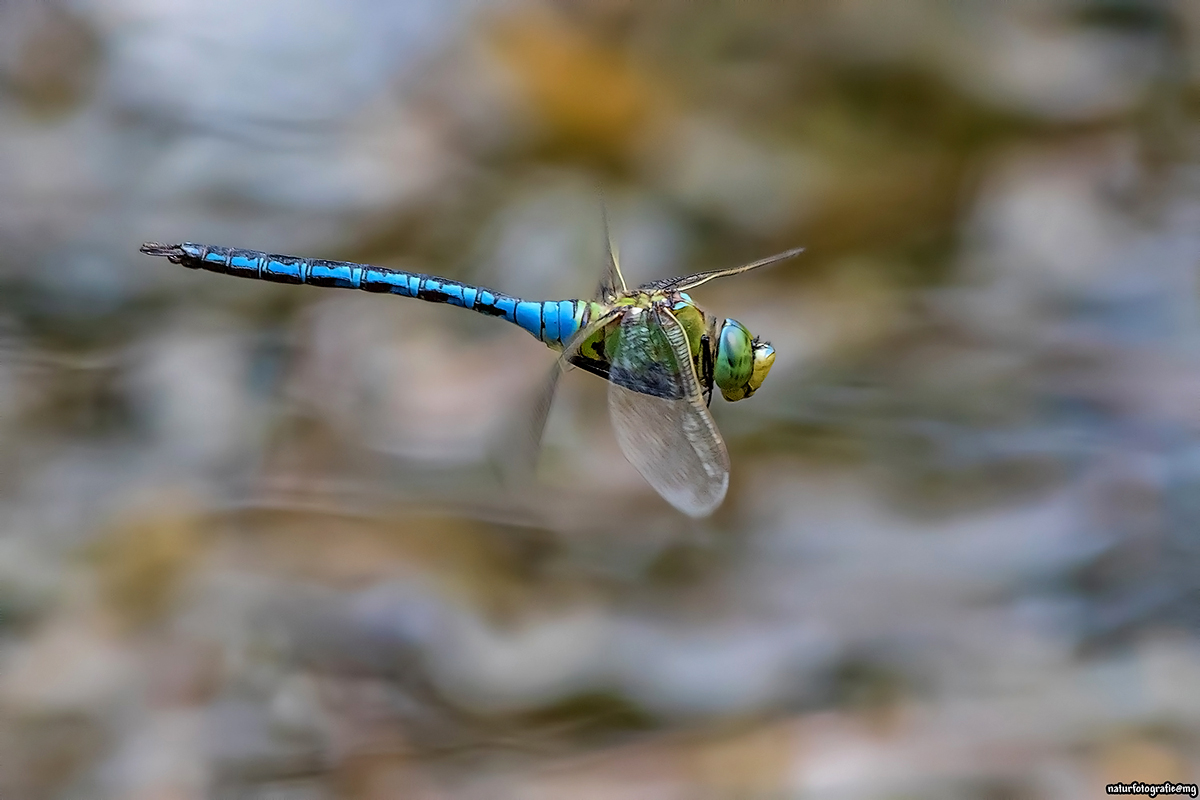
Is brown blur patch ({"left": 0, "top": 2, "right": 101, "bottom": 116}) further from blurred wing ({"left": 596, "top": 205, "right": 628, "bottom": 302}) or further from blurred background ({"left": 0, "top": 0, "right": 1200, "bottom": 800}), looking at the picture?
blurred wing ({"left": 596, "top": 205, "right": 628, "bottom": 302})

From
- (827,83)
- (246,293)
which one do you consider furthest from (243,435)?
(827,83)

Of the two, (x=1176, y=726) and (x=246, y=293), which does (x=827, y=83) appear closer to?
(x=246, y=293)

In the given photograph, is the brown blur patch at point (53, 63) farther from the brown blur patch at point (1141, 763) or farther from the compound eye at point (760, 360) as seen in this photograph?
the brown blur patch at point (1141, 763)

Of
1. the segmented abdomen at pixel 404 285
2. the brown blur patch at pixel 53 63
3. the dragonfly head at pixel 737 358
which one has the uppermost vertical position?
the brown blur patch at pixel 53 63

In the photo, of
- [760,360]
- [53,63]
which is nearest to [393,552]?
[760,360]

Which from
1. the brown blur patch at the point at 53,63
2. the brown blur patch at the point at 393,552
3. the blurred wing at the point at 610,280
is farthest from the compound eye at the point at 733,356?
the brown blur patch at the point at 53,63

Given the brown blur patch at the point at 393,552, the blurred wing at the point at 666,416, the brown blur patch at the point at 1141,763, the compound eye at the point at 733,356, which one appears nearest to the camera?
the blurred wing at the point at 666,416

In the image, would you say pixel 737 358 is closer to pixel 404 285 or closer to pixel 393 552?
pixel 404 285

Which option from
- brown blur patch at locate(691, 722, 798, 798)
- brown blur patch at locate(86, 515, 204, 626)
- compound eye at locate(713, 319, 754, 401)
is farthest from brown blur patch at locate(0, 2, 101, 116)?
brown blur patch at locate(691, 722, 798, 798)

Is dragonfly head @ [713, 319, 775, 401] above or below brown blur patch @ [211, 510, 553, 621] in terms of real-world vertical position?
above
